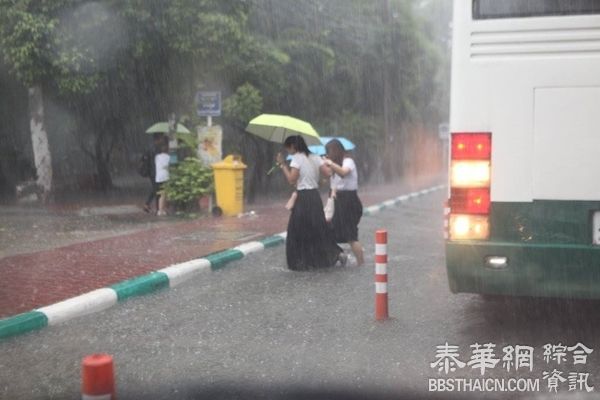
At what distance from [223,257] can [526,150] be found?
225 inches

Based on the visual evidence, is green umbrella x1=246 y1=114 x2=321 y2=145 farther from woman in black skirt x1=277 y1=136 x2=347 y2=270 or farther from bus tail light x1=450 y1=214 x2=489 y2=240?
bus tail light x1=450 y1=214 x2=489 y2=240

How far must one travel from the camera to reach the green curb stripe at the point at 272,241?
11.9 meters

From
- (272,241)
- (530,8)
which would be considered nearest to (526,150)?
(530,8)

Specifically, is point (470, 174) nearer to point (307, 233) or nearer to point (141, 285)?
point (141, 285)

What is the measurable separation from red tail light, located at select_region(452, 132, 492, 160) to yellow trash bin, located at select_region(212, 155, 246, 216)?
11.1 meters

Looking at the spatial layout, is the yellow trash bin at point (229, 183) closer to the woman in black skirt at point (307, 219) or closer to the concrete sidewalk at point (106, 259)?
the concrete sidewalk at point (106, 259)

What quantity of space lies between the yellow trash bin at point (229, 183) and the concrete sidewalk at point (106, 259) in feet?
4.18

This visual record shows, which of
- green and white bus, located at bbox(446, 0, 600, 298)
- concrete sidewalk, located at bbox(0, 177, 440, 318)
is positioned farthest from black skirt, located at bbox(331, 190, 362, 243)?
green and white bus, located at bbox(446, 0, 600, 298)

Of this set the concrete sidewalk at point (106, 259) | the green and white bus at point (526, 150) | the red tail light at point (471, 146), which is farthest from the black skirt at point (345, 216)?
the red tail light at point (471, 146)

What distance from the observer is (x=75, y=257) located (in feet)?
32.9

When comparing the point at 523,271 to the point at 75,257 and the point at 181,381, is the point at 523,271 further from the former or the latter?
the point at 75,257

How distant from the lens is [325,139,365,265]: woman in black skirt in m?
9.77

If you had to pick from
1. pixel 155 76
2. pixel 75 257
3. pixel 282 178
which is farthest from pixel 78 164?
pixel 75 257

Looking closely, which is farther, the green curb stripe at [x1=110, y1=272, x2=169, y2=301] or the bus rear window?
the green curb stripe at [x1=110, y1=272, x2=169, y2=301]
